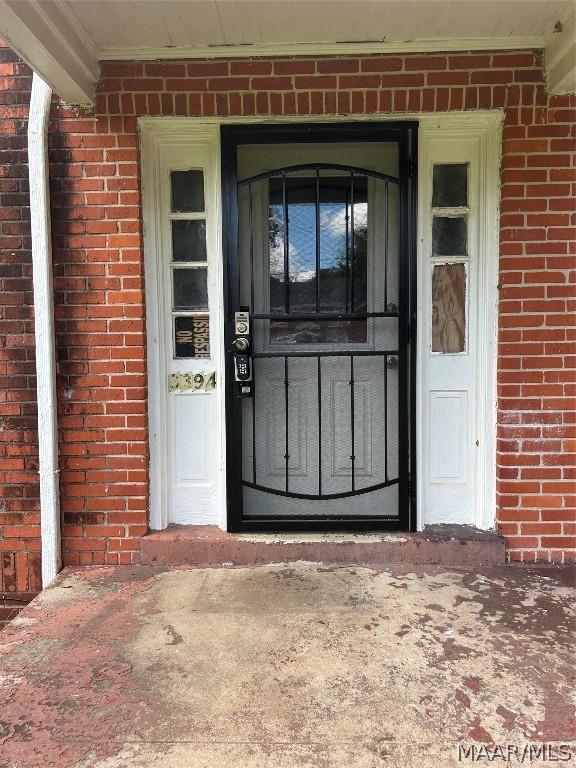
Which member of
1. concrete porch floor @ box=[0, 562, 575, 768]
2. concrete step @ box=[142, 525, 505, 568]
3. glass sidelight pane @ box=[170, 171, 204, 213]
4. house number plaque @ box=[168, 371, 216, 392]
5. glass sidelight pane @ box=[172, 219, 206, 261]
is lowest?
concrete porch floor @ box=[0, 562, 575, 768]

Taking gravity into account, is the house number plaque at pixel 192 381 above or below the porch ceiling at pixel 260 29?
below

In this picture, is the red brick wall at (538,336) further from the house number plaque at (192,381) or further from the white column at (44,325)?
A: the white column at (44,325)

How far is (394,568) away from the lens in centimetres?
294

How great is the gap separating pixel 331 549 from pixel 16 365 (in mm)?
2022

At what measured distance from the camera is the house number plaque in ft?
10.4

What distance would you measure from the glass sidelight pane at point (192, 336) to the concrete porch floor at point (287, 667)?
124cm

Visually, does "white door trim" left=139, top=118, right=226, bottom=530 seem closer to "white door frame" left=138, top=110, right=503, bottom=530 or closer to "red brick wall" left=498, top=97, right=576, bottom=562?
"white door frame" left=138, top=110, right=503, bottom=530

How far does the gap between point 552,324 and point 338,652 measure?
2029mm

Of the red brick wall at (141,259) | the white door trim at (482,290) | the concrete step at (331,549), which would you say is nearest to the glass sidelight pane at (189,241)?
the red brick wall at (141,259)

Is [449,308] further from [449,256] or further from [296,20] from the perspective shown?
[296,20]

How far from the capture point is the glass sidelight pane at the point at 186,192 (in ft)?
10.3

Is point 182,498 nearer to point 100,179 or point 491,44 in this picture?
point 100,179

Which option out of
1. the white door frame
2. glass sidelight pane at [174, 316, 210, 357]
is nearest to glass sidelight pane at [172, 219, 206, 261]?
the white door frame

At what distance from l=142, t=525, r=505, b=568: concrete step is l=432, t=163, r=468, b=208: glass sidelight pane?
1.88 meters
